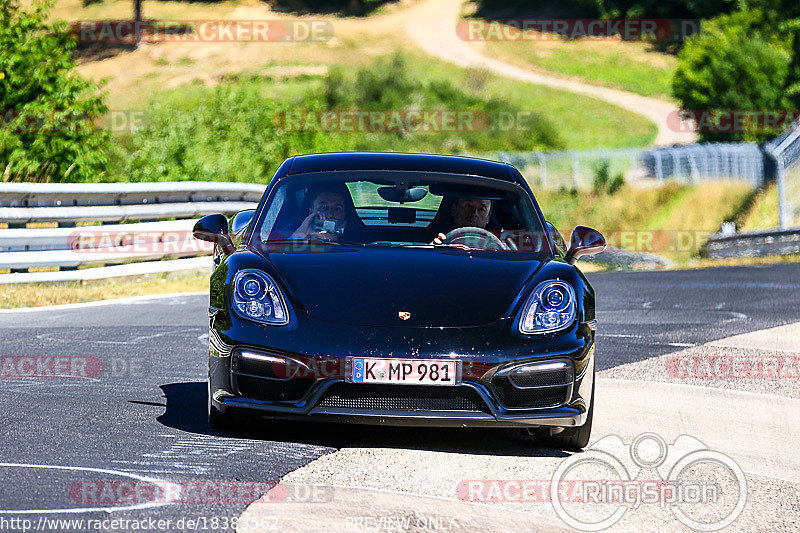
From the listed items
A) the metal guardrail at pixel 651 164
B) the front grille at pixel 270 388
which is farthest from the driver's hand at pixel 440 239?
the metal guardrail at pixel 651 164

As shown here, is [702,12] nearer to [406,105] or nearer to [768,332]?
[406,105]

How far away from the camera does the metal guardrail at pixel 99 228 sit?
12031 mm

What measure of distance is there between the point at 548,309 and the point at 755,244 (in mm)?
18047

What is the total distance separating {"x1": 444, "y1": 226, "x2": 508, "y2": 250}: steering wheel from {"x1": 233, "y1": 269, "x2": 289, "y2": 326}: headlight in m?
1.19

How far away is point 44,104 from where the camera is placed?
17.5 m

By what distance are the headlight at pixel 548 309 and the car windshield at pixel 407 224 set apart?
2.18ft

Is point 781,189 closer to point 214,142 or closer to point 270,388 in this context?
point 214,142

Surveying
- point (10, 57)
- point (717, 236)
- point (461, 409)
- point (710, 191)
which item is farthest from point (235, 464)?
point (710, 191)

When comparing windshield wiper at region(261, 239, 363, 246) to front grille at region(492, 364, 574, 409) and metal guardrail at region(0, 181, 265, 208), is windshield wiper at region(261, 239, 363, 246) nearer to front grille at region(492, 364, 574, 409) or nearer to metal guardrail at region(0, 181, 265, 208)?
front grille at region(492, 364, 574, 409)

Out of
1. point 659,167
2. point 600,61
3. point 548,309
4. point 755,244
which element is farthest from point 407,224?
point 600,61

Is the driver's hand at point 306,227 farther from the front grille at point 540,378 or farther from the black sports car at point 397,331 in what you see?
the front grille at point 540,378

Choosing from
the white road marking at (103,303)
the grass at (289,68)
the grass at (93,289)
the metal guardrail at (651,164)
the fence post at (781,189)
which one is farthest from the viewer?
the grass at (289,68)

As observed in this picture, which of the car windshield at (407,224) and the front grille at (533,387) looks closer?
the front grille at (533,387)

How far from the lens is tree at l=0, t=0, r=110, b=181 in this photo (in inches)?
675
